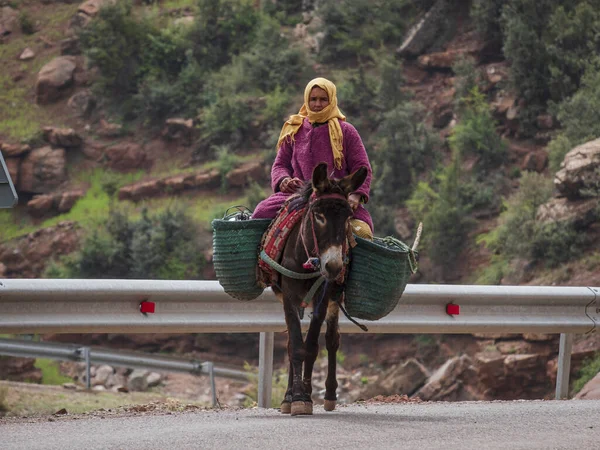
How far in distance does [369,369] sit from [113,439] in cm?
3083

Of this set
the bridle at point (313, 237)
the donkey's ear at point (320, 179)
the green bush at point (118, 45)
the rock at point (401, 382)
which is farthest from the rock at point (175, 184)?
the donkey's ear at point (320, 179)

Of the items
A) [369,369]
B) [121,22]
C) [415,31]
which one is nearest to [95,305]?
[369,369]

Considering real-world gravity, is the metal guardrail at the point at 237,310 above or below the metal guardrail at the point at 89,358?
above

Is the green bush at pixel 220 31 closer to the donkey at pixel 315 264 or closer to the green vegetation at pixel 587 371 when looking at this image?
the green vegetation at pixel 587 371

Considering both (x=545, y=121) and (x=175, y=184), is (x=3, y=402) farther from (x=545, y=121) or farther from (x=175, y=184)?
(x=175, y=184)

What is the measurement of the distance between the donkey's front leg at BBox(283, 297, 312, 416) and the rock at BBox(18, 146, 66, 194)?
43.7 meters

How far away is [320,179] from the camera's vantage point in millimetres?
9305

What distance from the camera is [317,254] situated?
934 centimetres

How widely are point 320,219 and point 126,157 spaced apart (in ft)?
151

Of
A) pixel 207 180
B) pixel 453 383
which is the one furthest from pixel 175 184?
pixel 453 383

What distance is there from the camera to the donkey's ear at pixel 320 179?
364 inches

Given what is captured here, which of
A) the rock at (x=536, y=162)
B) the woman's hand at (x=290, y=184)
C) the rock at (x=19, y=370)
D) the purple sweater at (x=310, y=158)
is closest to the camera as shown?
the woman's hand at (x=290, y=184)

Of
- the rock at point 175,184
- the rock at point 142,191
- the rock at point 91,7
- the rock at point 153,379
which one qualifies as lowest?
the rock at point 153,379

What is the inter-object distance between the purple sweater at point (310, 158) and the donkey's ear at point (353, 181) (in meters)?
0.58
